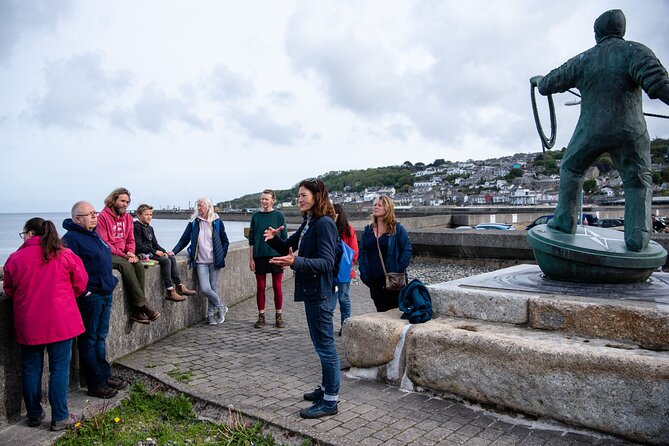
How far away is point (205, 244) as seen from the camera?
7586 mm

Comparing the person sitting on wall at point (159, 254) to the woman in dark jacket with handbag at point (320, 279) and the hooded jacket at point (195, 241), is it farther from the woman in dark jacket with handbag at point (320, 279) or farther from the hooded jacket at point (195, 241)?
the woman in dark jacket with handbag at point (320, 279)

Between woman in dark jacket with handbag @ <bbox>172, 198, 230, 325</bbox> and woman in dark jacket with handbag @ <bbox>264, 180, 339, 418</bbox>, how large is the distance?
3316mm

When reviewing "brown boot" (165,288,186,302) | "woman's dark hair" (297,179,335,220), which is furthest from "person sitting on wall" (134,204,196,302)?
"woman's dark hair" (297,179,335,220)

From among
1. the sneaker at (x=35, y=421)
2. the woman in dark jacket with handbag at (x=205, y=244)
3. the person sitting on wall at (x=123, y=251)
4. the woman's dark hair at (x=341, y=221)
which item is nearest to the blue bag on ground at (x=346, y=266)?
the woman's dark hair at (x=341, y=221)

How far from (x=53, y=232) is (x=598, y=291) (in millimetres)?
5202

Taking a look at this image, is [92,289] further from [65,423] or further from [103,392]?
[65,423]

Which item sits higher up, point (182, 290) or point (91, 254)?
point (91, 254)

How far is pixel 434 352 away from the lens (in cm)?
479

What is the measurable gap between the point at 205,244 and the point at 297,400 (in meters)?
3.44

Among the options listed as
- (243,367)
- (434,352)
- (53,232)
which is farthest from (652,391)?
(53,232)

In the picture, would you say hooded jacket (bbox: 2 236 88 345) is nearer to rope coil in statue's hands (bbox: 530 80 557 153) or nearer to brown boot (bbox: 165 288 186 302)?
brown boot (bbox: 165 288 186 302)

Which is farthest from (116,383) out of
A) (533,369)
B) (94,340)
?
(533,369)

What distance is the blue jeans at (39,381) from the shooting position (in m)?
4.22

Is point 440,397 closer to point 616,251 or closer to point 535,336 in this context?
point 535,336
